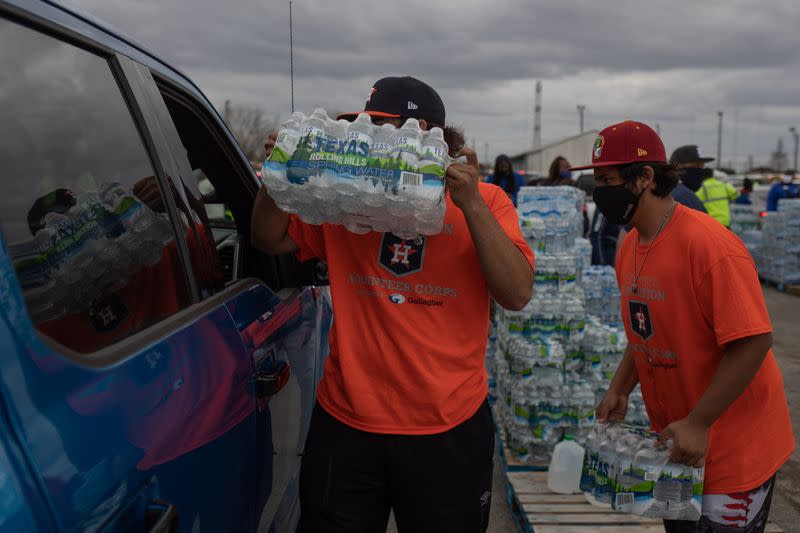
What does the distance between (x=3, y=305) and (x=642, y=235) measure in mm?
2024

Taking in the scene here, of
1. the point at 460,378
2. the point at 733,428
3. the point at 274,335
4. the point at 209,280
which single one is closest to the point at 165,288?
the point at 209,280

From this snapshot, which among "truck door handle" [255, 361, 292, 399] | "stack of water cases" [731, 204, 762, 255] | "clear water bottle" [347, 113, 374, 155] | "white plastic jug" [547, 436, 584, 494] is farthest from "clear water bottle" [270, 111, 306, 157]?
"stack of water cases" [731, 204, 762, 255]

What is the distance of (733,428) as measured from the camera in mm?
2211

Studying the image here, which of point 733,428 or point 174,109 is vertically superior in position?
point 174,109

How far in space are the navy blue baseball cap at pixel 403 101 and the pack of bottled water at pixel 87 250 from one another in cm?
66

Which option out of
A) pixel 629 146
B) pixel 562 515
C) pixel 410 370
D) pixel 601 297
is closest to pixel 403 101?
pixel 410 370

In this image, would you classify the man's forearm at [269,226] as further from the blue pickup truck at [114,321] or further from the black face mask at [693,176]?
the black face mask at [693,176]

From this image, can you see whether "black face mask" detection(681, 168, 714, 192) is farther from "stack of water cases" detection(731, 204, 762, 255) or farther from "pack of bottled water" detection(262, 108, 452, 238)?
"stack of water cases" detection(731, 204, 762, 255)

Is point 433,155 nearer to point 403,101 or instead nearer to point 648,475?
point 403,101

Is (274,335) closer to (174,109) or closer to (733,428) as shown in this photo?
(174,109)

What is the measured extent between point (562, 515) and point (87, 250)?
10.3 ft

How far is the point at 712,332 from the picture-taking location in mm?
2201

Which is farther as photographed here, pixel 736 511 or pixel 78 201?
pixel 736 511

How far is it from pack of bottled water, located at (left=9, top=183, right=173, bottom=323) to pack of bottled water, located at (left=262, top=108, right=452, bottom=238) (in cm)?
34
